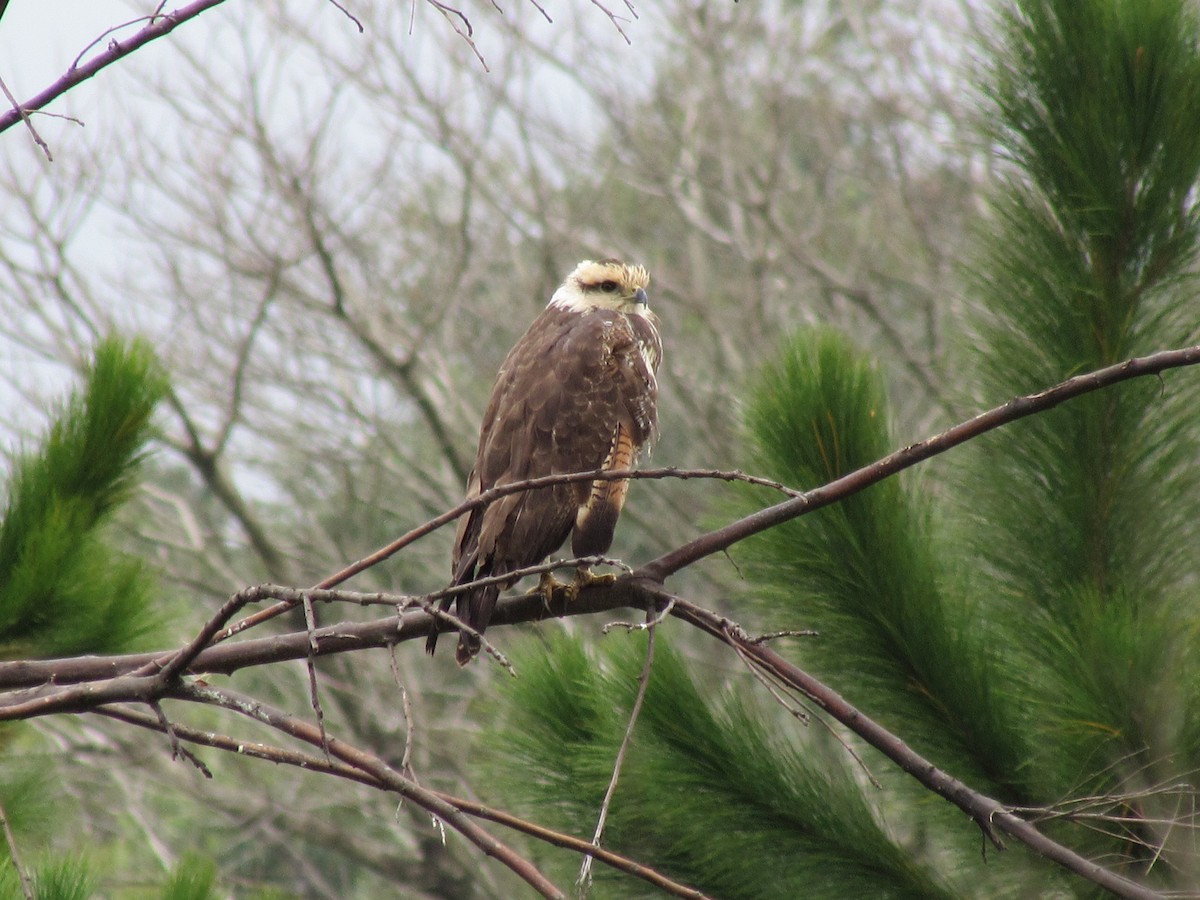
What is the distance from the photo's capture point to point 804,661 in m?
2.53

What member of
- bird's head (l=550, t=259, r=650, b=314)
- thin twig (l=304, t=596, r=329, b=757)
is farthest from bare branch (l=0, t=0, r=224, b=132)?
bird's head (l=550, t=259, r=650, b=314)

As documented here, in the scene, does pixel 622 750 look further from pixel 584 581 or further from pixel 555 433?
pixel 555 433

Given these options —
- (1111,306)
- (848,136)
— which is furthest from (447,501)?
(1111,306)

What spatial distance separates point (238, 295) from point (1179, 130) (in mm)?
7153

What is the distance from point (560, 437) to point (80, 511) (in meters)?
1.14

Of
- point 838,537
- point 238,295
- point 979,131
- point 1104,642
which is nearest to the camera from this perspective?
point 1104,642

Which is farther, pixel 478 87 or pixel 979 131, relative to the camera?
pixel 478 87

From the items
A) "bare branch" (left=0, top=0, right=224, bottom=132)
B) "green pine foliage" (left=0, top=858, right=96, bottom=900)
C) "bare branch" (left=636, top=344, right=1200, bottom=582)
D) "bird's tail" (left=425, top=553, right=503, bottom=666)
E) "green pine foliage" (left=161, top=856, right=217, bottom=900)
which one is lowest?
"green pine foliage" (left=161, top=856, right=217, bottom=900)

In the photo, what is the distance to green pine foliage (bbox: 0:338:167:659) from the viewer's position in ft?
8.54

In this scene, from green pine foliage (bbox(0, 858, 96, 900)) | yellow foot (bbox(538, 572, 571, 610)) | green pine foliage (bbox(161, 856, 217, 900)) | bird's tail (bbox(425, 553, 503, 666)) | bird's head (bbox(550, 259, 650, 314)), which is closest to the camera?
green pine foliage (bbox(0, 858, 96, 900))

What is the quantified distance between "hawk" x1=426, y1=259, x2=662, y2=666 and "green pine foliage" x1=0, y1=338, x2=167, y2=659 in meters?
0.73

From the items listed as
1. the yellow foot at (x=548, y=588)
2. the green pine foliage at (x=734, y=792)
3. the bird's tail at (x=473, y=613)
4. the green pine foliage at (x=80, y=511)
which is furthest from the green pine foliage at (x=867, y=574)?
the green pine foliage at (x=80, y=511)

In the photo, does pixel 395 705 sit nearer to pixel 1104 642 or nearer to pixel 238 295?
pixel 238 295

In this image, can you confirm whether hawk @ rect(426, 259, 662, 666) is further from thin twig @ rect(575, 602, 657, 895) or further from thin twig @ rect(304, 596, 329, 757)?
thin twig @ rect(304, 596, 329, 757)
